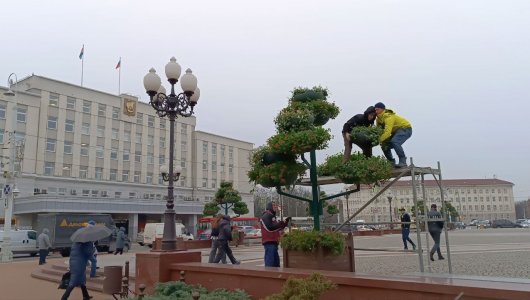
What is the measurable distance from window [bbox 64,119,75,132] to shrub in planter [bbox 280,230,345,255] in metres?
49.2

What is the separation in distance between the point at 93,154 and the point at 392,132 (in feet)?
167

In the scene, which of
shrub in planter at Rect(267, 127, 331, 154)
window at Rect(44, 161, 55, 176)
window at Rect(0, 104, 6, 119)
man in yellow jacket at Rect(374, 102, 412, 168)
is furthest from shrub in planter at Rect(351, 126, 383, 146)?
window at Rect(44, 161, 55, 176)

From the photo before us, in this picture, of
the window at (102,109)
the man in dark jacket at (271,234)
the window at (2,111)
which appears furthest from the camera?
the window at (102,109)

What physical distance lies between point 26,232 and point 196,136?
136 ft

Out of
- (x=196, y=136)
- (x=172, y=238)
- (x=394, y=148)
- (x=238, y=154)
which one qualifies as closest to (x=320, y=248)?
(x=394, y=148)

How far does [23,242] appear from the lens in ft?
89.4

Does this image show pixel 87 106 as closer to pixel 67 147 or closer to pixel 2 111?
pixel 67 147

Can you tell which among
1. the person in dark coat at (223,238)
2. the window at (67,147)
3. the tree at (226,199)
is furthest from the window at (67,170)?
the person in dark coat at (223,238)

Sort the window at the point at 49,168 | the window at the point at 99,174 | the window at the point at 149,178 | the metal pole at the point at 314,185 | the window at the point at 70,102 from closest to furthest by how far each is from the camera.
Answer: the metal pole at the point at 314,185 → the window at the point at 49,168 → the window at the point at 70,102 → the window at the point at 99,174 → the window at the point at 149,178

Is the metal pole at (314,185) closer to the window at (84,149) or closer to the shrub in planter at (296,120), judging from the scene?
the shrub in planter at (296,120)

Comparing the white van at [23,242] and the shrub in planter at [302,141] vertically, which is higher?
the shrub in planter at [302,141]

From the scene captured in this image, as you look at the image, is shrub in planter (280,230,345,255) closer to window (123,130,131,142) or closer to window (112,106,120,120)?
window (112,106,120,120)

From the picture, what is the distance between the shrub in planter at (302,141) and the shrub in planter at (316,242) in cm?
160

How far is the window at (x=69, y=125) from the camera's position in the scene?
167 ft
